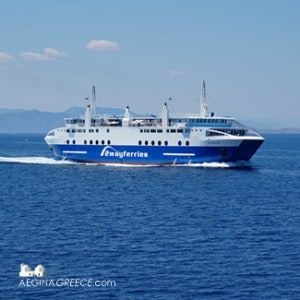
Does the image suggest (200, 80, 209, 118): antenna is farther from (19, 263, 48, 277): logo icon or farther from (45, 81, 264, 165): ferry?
(19, 263, 48, 277): logo icon

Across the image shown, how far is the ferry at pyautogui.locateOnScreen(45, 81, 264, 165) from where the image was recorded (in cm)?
8625

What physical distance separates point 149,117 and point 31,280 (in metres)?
61.9

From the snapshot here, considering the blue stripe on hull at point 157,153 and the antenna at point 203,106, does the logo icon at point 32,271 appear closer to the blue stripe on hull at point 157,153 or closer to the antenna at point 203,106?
the blue stripe on hull at point 157,153

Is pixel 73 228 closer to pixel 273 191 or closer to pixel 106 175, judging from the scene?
pixel 273 191

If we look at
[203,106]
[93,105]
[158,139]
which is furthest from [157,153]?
[93,105]

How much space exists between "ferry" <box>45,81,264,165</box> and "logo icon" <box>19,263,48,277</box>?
53832 millimetres

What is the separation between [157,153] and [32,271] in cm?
5691

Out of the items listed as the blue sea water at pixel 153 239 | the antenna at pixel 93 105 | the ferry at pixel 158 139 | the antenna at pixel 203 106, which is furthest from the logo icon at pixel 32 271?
the antenna at pixel 93 105

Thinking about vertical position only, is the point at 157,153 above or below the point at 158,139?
below

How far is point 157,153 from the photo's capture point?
89.8 metres

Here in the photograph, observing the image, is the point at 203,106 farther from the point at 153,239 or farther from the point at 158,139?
the point at 153,239

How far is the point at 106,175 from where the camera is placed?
84.2 meters

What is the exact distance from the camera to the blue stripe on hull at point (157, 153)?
86.6 meters

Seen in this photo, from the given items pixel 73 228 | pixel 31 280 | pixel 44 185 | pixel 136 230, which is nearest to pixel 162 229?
pixel 136 230
